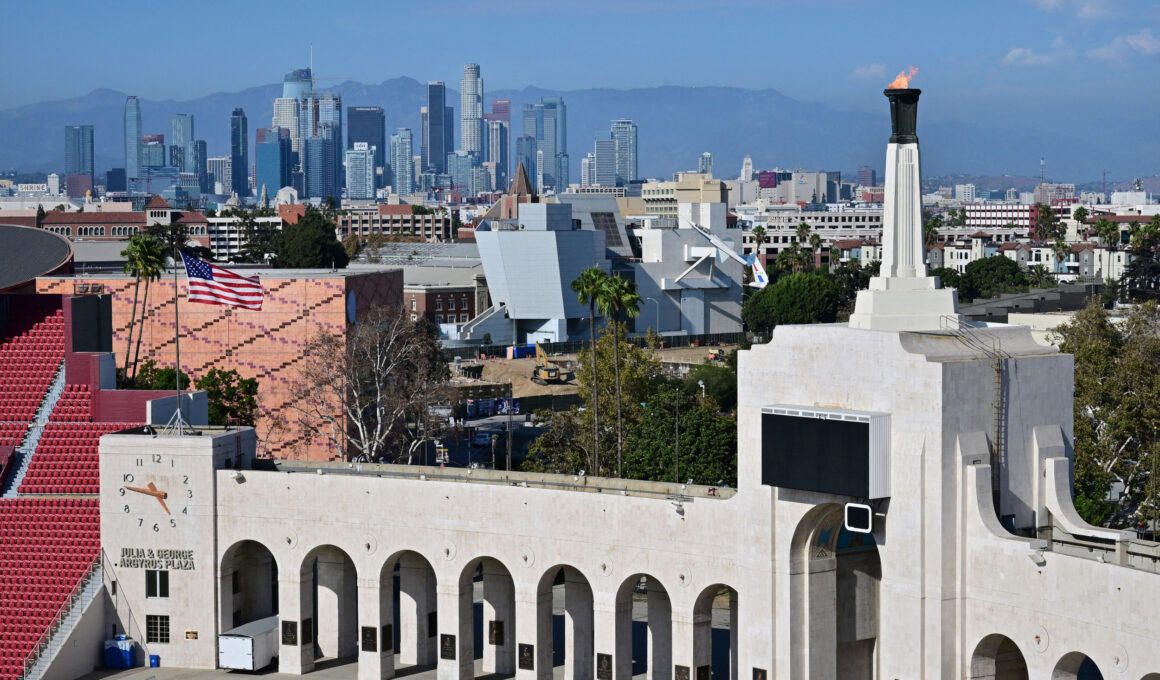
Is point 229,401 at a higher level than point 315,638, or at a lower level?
A: higher

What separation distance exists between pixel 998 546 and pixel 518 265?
11795cm

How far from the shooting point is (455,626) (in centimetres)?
5038

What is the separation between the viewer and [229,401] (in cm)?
7981

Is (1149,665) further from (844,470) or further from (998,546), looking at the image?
(844,470)

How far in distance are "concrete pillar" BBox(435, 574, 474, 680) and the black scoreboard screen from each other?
11.5 m

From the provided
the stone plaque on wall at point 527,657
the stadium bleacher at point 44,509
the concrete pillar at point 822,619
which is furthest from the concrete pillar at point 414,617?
the concrete pillar at point 822,619

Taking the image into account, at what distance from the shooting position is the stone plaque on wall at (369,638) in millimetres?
51188

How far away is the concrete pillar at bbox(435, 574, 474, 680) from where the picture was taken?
5044 cm

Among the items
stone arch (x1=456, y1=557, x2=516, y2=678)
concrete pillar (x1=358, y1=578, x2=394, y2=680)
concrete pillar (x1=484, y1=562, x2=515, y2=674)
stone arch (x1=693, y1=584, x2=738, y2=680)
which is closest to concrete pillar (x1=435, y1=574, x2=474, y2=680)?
stone arch (x1=456, y1=557, x2=516, y2=678)

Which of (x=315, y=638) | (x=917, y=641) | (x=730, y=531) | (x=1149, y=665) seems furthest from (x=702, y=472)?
Answer: (x=1149, y=665)

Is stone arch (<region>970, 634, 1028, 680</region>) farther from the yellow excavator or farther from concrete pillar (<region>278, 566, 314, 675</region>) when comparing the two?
the yellow excavator

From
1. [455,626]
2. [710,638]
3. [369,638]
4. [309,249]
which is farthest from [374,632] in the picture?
[309,249]

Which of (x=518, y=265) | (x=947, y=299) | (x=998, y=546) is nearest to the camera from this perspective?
(x=998, y=546)

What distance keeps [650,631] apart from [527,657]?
11.8 ft
